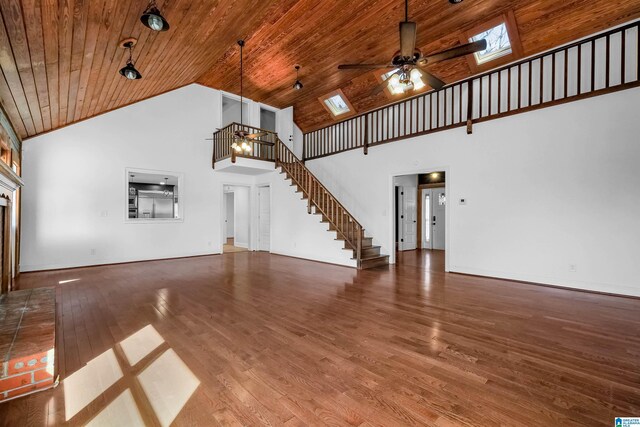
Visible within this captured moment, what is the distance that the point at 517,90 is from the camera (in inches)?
211

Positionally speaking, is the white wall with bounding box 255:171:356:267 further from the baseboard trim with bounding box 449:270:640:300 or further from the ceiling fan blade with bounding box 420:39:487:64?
the ceiling fan blade with bounding box 420:39:487:64

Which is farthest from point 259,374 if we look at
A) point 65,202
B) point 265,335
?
point 65,202

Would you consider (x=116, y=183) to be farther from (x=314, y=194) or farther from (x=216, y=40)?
(x=314, y=194)

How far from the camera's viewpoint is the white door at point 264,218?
9328mm

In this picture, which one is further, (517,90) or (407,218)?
(407,218)

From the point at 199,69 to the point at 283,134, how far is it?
3.44m

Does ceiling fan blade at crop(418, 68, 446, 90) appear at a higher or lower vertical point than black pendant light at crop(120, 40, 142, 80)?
lower

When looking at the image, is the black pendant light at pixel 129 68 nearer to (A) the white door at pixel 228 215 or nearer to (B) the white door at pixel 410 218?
(B) the white door at pixel 410 218

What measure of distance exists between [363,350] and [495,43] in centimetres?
631

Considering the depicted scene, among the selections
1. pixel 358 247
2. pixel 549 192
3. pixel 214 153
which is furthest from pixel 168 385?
pixel 214 153

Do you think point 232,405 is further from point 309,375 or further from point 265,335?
point 265,335

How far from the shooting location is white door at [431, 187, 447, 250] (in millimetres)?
9891

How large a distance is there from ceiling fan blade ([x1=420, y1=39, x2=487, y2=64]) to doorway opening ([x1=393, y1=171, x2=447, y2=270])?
18.2 feet

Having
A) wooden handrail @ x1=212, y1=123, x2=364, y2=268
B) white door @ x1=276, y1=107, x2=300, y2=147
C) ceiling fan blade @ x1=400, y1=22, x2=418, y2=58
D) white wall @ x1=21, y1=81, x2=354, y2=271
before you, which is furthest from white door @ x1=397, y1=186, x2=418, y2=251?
ceiling fan blade @ x1=400, y1=22, x2=418, y2=58
